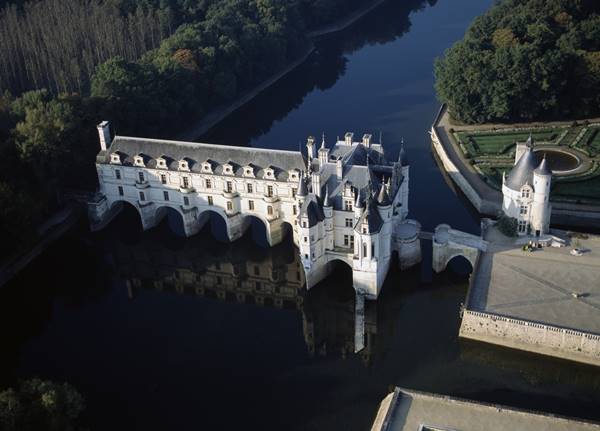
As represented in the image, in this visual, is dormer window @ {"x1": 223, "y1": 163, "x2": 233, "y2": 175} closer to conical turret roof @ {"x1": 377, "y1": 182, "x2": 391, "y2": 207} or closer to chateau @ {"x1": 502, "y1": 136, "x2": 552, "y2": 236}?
conical turret roof @ {"x1": 377, "y1": 182, "x2": 391, "y2": 207}

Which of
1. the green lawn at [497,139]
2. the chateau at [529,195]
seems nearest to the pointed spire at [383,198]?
the chateau at [529,195]

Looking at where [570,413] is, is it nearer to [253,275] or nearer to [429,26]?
[253,275]

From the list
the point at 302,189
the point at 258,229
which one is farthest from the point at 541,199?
the point at 258,229

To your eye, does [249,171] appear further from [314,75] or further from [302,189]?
[314,75]

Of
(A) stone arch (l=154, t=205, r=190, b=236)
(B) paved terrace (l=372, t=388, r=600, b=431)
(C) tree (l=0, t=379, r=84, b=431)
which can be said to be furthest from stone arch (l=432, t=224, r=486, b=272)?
(C) tree (l=0, t=379, r=84, b=431)

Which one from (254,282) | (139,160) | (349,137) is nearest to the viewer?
(349,137)

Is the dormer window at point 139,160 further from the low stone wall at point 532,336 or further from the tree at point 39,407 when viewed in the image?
the low stone wall at point 532,336

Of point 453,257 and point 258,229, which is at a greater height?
point 453,257

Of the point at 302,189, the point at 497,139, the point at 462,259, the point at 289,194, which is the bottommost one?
the point at 462,259
